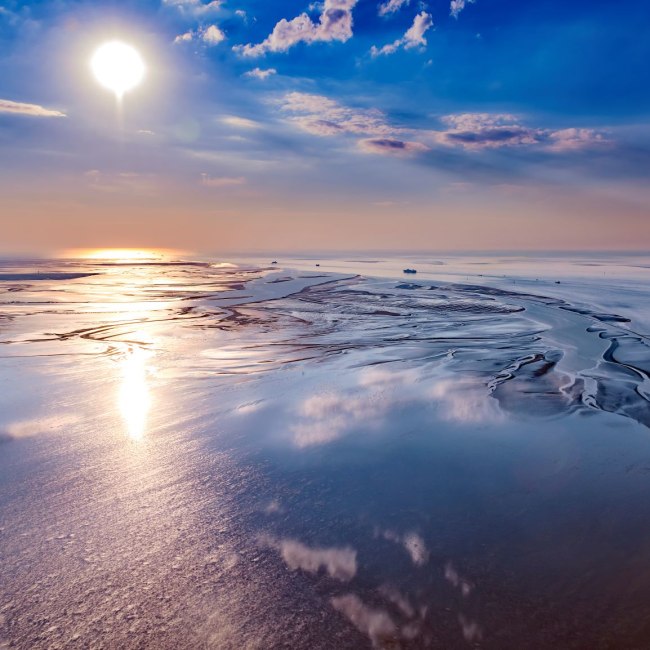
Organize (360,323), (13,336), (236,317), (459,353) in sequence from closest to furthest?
(459,353)
(13,336)
(360,323)
(236,317)

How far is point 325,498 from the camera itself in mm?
7367

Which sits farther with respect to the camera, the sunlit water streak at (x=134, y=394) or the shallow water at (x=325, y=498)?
the sunlit water streak at (x=134, y=394)

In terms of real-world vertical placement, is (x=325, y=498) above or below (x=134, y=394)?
above

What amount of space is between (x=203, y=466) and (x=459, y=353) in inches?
422

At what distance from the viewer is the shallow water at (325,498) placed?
5.02 metres

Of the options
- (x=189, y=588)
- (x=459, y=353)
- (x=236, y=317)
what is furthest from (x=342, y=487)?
(x=236, y=317)

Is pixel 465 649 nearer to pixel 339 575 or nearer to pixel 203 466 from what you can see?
pixel 339 575

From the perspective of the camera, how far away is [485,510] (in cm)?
699

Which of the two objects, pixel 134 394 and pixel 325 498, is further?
pixel 134 394

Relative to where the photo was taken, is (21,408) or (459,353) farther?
(459,353)

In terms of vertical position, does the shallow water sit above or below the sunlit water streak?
above

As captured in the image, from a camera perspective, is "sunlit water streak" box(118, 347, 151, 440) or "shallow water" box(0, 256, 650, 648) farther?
"sunlit water streak" box(118, 347, 151, 440)

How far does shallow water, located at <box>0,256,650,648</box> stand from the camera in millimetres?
5023

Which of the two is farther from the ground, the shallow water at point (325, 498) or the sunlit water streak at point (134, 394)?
the shallow water at point (325, 498)
